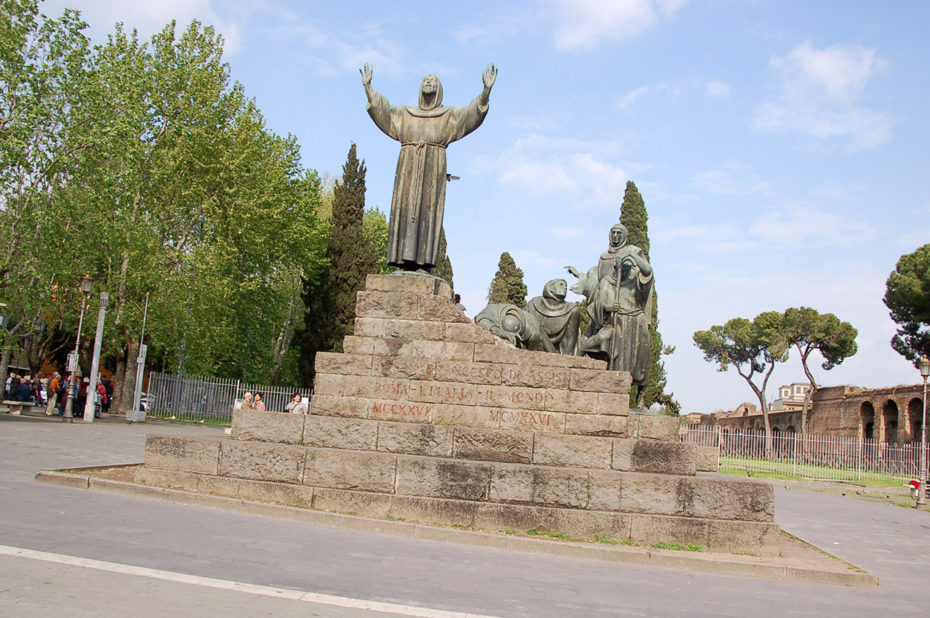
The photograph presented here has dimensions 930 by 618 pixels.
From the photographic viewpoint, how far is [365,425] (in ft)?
26.9

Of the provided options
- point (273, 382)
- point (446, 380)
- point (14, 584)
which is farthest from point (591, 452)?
point (273, 382)

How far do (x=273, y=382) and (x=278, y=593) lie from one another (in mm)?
33039

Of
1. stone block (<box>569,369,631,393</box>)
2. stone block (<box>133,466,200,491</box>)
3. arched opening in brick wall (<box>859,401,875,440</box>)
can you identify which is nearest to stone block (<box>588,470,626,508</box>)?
stone block (<box>569,369,631,393</box>)

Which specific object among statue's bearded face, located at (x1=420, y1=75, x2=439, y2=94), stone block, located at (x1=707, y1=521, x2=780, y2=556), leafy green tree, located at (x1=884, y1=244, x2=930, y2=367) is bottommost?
stone block, located at (x1=707, y1=521, x2=780, y2=556)

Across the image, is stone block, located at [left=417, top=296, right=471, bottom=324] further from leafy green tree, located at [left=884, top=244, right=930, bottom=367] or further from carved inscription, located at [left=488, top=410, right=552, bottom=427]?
leafy green tree, located at [left=884, top=244, right=930, bottom=367]

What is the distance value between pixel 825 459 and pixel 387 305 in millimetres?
26665

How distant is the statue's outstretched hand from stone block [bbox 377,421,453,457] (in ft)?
14.9

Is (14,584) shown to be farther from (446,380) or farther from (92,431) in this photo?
(92,431)

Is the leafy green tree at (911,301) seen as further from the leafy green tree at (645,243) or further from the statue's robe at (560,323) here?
the statue's robe at (560,323)

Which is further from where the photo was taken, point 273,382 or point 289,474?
point 273,382

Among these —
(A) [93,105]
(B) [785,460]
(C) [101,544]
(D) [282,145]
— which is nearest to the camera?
(C) [101,544]

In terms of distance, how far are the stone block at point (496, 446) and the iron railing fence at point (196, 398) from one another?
829 inches

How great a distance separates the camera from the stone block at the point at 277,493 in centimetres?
778

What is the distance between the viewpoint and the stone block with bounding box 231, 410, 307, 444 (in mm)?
8320
